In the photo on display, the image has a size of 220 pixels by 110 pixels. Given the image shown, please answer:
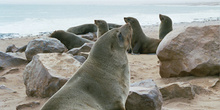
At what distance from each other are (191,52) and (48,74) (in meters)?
2.59

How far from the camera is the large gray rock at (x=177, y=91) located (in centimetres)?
409

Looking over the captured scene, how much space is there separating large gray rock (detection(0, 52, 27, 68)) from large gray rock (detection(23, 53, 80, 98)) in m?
1.98

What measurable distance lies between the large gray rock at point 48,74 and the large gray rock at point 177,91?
1.41 metres

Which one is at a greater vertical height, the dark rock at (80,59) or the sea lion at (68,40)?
the dark rock at (80,59)

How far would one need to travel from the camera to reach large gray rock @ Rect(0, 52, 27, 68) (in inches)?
252

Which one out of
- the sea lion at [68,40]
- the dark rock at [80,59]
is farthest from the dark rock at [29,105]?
the sea lion at [68,40]

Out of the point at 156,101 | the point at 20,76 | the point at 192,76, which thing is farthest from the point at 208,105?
the point at 20,76

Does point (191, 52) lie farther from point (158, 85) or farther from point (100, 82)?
point (100, 82)

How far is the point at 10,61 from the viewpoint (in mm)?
6543

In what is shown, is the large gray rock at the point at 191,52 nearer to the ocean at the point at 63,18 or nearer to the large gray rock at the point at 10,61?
the large gray rock at the point at 10,61

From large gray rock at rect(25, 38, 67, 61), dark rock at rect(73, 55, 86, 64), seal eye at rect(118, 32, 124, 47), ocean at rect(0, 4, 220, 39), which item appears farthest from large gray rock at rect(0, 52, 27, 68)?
ocean at rect(0, 4, 220, 39)

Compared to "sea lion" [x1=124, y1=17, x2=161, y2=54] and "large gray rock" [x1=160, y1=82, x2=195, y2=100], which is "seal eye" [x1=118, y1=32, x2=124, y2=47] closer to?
"large gray rock" [x1=160, y1=82, x2=195, y2=100]

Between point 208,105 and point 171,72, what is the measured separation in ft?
5.11

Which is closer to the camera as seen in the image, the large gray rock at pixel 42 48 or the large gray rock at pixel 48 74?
the large gray rock at pixel 48 74
